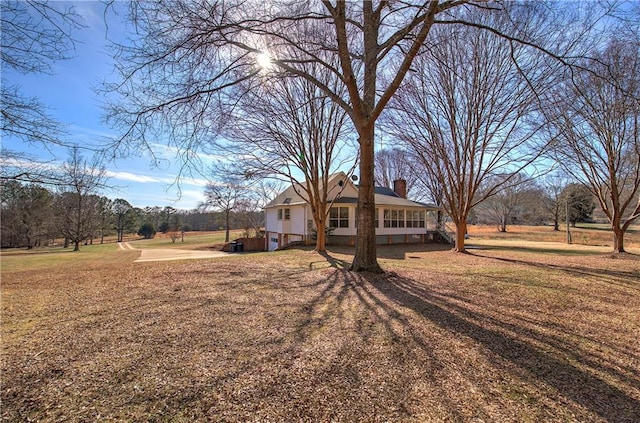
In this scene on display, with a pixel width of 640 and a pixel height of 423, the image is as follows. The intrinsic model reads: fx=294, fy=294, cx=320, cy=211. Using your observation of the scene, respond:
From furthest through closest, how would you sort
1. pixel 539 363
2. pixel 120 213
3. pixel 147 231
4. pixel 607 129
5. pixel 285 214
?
pixel 147 231, pixel 120 213, pixel 285 214, pixel 607 129, pixel 539 363

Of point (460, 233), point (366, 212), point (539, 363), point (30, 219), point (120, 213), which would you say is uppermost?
point (120, 213)

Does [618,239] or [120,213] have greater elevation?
→ [120,213]

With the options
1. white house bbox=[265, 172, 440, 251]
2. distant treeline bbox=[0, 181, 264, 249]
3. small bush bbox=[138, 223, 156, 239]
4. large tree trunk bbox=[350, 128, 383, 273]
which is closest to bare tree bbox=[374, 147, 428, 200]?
white house bbox=[265, 172, 440, 251]

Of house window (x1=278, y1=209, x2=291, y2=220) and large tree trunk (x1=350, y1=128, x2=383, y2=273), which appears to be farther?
house window (x1=278, y1=209, x2=291, y2=220)

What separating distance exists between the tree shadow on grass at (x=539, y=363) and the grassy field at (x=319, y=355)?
0.06 feet

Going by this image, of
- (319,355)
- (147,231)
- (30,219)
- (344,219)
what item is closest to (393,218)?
(344,219)

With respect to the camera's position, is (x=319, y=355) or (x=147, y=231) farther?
(x=147, y=231)

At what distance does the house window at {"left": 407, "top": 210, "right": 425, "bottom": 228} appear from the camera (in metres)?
23.5

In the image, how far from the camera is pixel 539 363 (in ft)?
9.85

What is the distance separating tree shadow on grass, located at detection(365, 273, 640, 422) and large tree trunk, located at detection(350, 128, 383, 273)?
2109mm

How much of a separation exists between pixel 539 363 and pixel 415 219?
2175 cm

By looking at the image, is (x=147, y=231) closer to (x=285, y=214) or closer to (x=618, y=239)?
(x=285, y=214)

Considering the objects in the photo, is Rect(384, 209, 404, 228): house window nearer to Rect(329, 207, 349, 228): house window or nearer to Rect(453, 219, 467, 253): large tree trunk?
Rect(329, 207, 349, 228): house window

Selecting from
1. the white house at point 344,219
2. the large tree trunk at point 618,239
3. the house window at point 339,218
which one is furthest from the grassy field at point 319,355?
the house window at point 339,218
